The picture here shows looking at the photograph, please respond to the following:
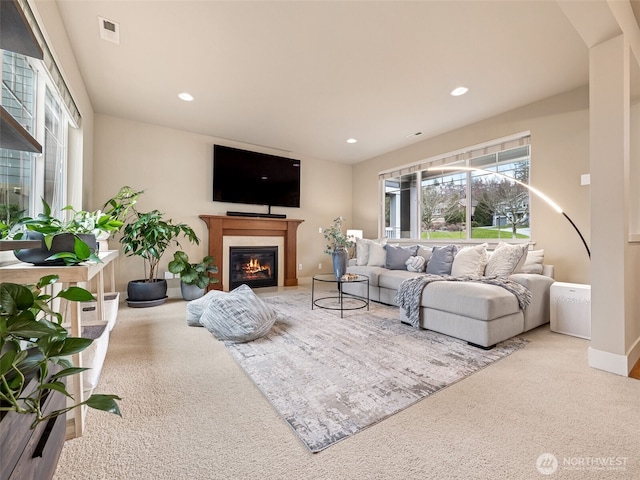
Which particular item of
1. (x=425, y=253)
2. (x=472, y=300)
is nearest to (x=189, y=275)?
(x=425, y=253)

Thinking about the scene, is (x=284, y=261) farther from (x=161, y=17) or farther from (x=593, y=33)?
(x=593, y=33)

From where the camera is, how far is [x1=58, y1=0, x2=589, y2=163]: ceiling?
2170mm

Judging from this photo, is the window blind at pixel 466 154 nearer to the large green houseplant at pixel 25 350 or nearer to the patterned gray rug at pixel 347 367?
the patterned gray rug at pixel 347 367

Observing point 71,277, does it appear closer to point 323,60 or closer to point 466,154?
point 323,60

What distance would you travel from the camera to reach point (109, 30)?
2359 millimetres

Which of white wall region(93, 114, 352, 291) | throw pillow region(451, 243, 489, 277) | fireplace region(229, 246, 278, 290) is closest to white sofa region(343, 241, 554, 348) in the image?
throw pillow region(451, 243, 489, 277)

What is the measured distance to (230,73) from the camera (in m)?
2.95

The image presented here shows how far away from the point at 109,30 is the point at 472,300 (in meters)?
3.74

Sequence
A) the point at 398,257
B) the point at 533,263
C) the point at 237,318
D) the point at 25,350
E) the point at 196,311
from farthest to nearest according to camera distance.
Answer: the point at 398,257 → the point at 533,263 → the point at 196,311 → the point at 237,318 → the point at 25,350

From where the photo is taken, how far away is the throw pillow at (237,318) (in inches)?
97.4

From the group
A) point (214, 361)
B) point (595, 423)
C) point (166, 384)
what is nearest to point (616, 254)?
point (595, 423)

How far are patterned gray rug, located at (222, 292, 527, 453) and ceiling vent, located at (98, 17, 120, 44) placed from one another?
2.77 meters

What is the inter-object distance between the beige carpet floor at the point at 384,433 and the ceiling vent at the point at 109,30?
8.64 ft

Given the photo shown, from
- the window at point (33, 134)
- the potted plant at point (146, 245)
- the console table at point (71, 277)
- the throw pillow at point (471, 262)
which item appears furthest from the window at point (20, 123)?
A: the throw pillow at point (471, 262)
